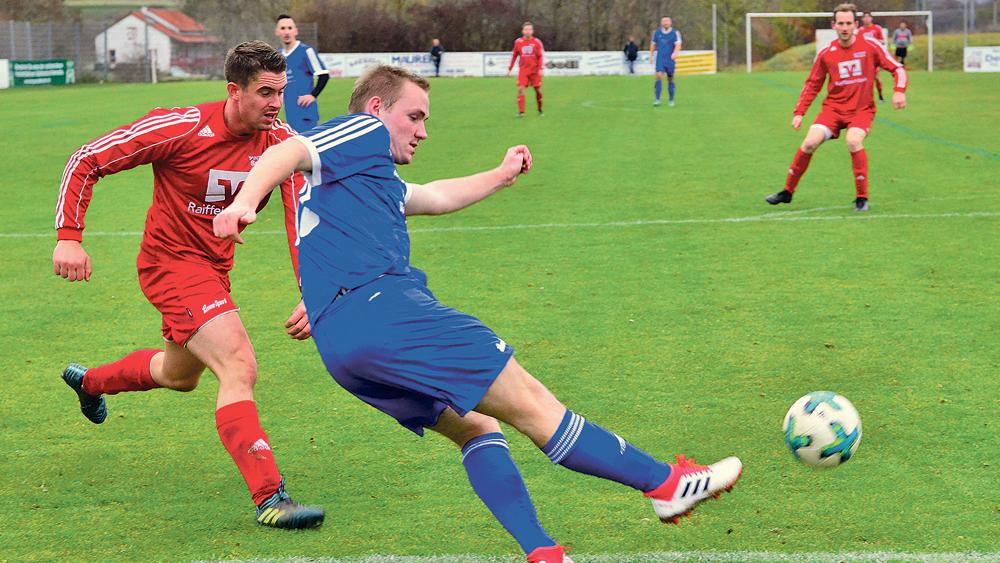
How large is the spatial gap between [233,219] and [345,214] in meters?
0.39

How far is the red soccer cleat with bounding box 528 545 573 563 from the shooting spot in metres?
3.68

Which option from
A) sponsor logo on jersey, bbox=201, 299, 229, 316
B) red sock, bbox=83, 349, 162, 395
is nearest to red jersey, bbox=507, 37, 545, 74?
red sock, bbox=83, 349, 162, 395

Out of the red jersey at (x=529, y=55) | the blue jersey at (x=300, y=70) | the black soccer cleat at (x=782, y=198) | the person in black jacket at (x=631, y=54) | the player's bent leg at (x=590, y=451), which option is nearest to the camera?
the player's bent leg at (x=590, y=451)

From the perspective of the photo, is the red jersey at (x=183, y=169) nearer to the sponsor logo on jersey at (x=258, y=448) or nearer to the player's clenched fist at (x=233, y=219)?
the sponsor logo on jersey at (x=258, y=448)

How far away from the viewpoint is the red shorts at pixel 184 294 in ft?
15.9

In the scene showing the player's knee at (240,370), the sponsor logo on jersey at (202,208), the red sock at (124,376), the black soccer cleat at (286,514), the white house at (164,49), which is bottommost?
the black soccer cleat at (286,514)

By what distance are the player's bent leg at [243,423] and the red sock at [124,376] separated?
1.89 feet

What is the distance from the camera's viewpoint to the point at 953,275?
8.92 metres

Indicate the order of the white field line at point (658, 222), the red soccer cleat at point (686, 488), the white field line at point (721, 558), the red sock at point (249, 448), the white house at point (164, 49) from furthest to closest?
the white house at point (164, 49)
the white field line at point (658, 222)
the red sock at point (249, 448)
the white field line at point (721, 558)
the red soccer cleat at point (686, 488)

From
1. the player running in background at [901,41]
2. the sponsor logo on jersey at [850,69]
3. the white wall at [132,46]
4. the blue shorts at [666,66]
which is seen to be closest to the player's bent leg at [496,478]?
the sponsor logo on jersey at [850,69]

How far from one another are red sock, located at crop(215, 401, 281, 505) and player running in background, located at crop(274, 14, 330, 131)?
34.5ft

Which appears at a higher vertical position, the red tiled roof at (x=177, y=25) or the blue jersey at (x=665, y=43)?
the red tiled roof at (x=177, y=25)

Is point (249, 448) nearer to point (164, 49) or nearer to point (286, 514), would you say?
point (286, 514)

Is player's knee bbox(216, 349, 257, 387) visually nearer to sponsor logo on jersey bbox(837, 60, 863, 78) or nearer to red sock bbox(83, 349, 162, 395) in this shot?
red sock bbox(83, 349, 162, 395)
